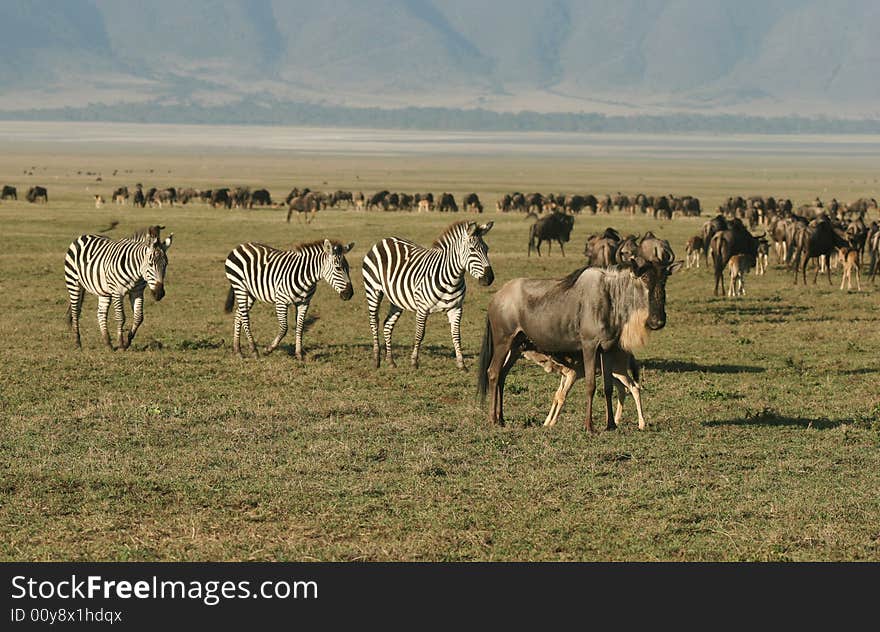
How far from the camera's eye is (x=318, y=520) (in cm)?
1132

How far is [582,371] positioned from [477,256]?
15.0 feet

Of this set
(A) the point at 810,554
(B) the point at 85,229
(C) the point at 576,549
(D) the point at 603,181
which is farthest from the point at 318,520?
(D) the point at 603,181

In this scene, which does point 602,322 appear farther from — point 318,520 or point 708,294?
point 708,294

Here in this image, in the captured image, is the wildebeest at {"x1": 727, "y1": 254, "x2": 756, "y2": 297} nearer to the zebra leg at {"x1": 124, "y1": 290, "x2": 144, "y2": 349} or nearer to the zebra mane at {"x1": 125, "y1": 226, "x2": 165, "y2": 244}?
the zebra mane at {"x1": 125, "y1": 226, "x2": 165, "y2": 244}

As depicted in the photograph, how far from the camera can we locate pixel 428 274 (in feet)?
65.1

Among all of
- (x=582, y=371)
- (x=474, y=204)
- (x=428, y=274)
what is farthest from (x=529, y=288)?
(x=474, y=204)

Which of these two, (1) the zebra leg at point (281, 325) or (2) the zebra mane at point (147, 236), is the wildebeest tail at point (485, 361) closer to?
(1) the zebra leg at point (281, 325)

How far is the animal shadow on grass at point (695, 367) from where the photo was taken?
2025 cm

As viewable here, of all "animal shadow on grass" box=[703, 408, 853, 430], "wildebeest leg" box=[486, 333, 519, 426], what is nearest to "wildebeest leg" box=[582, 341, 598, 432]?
"wildebeest leg" box=[486, 333, 519, 426]

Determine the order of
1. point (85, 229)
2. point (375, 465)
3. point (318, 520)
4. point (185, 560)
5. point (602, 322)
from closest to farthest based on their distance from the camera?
point (185, 560), point (318, 520), point (375, 465), point (602, 322), point (85, 229)

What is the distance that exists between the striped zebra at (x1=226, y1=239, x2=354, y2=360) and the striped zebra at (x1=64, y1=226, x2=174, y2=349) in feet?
4.08

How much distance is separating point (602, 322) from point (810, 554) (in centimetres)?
454

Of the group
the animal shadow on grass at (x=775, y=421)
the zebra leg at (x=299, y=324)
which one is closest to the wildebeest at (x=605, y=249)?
the zebra leg at (x=299, y=324)

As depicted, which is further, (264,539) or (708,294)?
(708,294)
